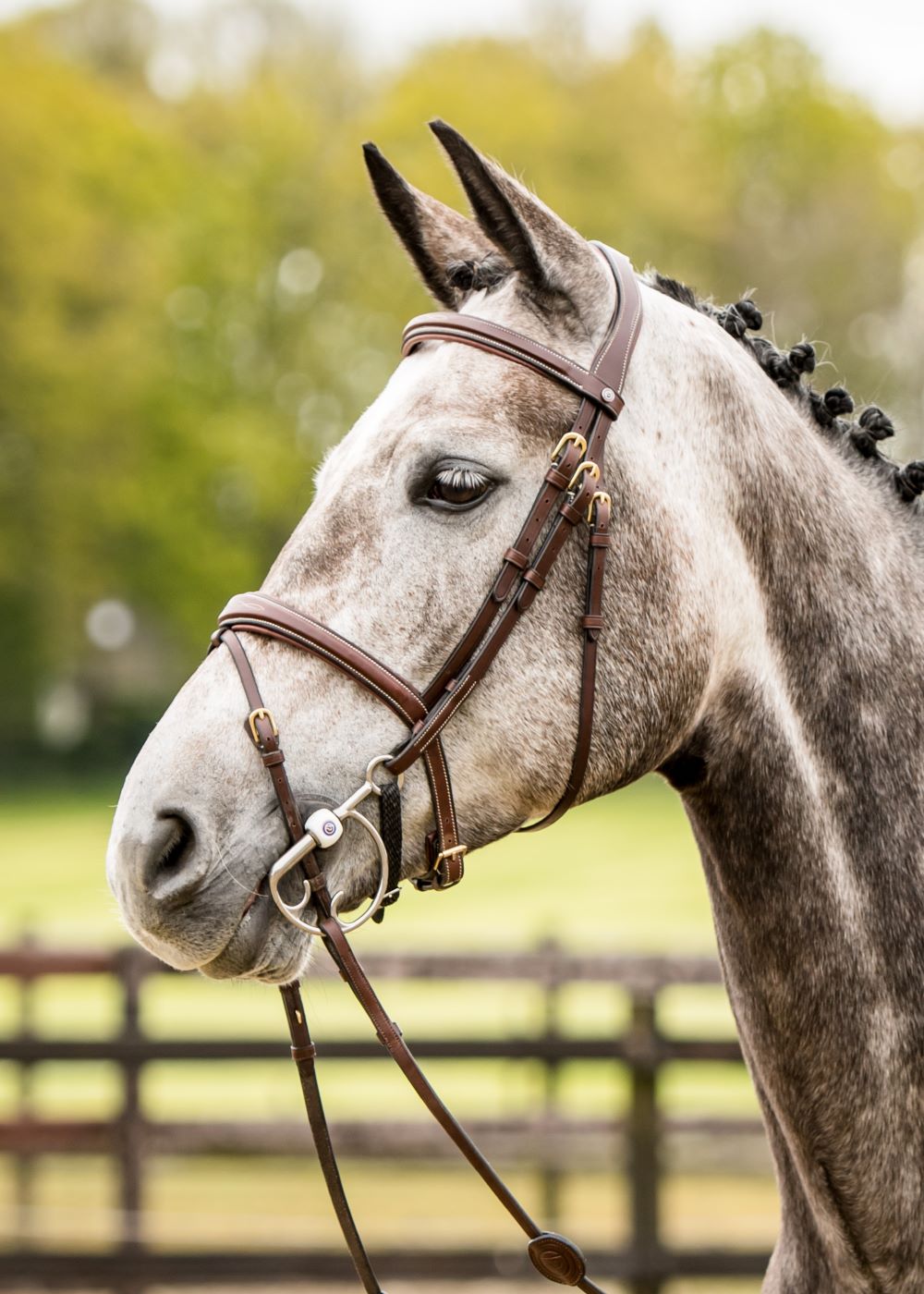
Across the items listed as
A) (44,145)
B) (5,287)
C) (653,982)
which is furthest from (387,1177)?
(44,145)

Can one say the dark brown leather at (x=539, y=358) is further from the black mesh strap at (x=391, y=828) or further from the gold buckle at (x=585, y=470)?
the black mesh strap at (x=391, y=828)

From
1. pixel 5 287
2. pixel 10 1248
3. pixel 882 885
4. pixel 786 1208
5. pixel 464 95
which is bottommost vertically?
pixel 10 1248

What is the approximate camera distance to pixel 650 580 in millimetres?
2295

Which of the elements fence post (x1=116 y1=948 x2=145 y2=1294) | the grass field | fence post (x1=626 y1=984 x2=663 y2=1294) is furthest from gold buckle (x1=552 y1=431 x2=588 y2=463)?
fence post (x1=116 y1=948 x2=145 y2=1294)

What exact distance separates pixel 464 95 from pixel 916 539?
34.0 metres

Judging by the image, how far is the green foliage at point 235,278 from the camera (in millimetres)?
31438

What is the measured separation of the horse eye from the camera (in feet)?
7.30

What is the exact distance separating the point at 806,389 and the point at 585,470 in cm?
64

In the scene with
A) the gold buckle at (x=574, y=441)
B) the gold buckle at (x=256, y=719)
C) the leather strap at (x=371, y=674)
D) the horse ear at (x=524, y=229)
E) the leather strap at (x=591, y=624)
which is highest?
the horse ear at (x=524, y=229)

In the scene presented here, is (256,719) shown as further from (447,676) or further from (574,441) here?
(574,441)

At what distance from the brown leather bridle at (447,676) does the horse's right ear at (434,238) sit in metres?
0.18

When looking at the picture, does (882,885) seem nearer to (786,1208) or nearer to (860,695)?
(860,695)

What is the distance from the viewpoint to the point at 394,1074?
45.6 ft

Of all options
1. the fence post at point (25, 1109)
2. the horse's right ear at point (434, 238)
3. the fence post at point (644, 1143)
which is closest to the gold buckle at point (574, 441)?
the horse's right ear at point (434, 238)
